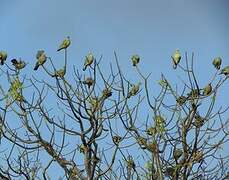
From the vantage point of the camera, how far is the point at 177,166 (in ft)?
Result: 17.6

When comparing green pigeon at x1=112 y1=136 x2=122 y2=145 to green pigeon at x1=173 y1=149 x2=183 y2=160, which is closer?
green pigeon at x1=173 y1=149 x2=183 y2=160

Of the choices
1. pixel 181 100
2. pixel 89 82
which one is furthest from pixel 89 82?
pixel 181 100

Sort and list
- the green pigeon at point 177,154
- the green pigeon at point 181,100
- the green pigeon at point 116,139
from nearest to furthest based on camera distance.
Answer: the green pigeon at point 177,154 → the green pigeon at point 181,100 → the green pigeon at point 116,139

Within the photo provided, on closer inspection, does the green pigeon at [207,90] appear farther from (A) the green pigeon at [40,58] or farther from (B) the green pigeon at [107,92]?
(A) the green pigeon at [40,58]

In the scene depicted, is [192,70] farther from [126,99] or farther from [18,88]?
[18,88]

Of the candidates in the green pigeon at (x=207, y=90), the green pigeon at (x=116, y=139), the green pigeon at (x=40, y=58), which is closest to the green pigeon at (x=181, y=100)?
the green pigeon at (x=207, y=90)

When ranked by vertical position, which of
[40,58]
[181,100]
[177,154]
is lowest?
[177,154]

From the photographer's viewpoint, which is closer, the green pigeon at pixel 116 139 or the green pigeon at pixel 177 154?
the green pigeon at pixel 177 154

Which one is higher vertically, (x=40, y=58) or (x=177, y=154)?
(x=40, y=58)

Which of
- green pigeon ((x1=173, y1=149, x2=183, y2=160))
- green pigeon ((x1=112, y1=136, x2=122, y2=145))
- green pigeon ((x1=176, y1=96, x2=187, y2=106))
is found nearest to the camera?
green pigeon ((x1=173, y1=149, x2=183, y2=160))

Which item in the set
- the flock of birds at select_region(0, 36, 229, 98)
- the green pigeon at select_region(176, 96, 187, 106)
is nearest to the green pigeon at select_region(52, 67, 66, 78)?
the flock of birds at select_region(0, 36, 229, 98)

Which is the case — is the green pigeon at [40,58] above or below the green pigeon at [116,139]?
above

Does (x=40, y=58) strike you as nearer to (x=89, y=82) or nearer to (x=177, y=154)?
(x=89, y=82)

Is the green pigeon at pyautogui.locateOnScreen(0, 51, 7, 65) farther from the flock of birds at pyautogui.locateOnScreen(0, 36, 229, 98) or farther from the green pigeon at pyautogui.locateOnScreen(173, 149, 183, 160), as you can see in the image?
the green pigeon at pyautogui.locateOnScreen(173, 149, 183, 160)
